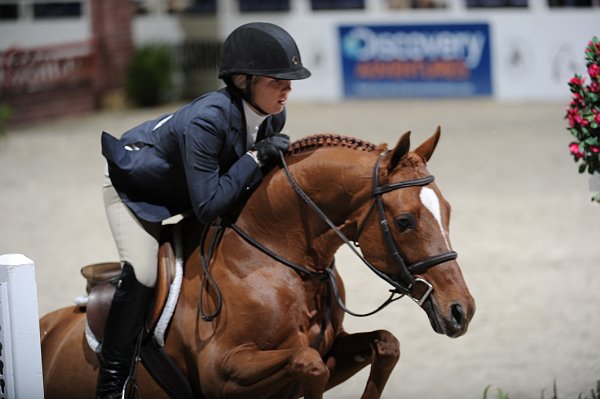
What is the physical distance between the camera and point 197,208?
3.93m

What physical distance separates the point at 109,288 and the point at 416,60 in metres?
14.0

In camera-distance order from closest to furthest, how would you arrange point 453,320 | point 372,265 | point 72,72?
point 453,320, point 372,265, point 72,72

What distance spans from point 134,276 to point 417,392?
2.12m

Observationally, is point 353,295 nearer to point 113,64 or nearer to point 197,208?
point 197,208

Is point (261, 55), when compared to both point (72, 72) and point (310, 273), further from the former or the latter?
point (72, 72)

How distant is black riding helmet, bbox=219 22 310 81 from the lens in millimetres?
3953

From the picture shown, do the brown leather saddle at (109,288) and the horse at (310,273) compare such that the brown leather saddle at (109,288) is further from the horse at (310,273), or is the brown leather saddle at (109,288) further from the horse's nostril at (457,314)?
the horse's nostril at (457,314)

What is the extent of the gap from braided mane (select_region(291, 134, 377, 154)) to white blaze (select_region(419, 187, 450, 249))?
1.11ft

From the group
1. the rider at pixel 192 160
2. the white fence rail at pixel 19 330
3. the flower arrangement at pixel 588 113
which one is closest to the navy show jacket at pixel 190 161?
the rider at pixel 192 160

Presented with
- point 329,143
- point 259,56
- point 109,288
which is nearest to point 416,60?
point 109,288

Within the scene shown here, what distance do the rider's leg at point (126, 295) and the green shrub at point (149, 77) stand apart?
49.7ft

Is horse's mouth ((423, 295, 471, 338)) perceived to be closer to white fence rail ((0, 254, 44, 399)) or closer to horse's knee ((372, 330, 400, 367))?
horse's knee ((372, 330, 400, 367))

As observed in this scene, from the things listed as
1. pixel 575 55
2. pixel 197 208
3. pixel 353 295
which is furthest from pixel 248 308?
pixel 575 55

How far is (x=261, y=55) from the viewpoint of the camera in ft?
13.0
